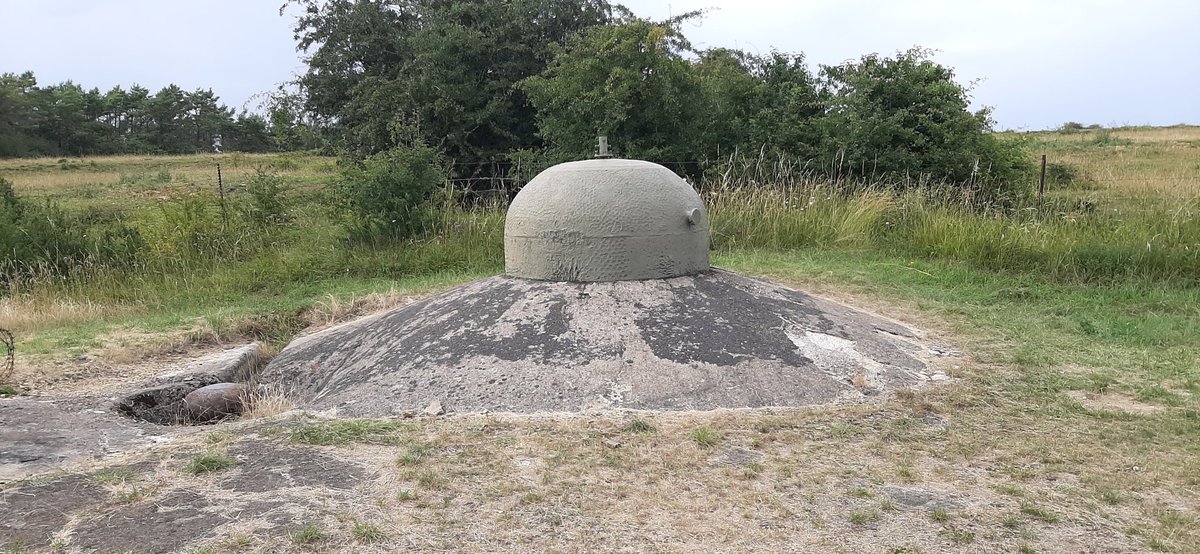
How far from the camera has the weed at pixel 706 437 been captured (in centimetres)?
369

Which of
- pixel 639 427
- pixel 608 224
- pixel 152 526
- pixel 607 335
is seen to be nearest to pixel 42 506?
pixel 152 526

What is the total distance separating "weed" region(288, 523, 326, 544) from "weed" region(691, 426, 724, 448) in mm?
1549

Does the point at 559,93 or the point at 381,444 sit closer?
the point at 381,444

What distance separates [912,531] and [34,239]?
896cm

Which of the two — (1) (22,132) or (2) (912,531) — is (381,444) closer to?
(2) (912,531)

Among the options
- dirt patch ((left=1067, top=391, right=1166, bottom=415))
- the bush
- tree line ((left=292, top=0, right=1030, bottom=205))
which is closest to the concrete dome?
dirt patch ((left=1067, top=391, right=1166, bottom=415))

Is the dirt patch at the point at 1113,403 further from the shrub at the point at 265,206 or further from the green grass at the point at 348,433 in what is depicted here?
the shrub at the point at 265,206

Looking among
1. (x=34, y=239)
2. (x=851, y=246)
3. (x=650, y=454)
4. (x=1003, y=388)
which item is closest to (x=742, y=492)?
(x=650, y=454)

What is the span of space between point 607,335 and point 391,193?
488 cm

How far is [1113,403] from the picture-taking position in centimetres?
429

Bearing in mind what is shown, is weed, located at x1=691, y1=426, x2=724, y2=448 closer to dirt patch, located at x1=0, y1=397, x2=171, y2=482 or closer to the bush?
dirt patch, located at x1=0, y1=397, x2=171, y2=482

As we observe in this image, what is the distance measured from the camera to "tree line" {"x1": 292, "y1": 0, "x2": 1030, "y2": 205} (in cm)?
1095

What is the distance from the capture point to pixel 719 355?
466 centimetres

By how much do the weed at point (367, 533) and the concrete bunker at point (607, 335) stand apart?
1431 millimetres
